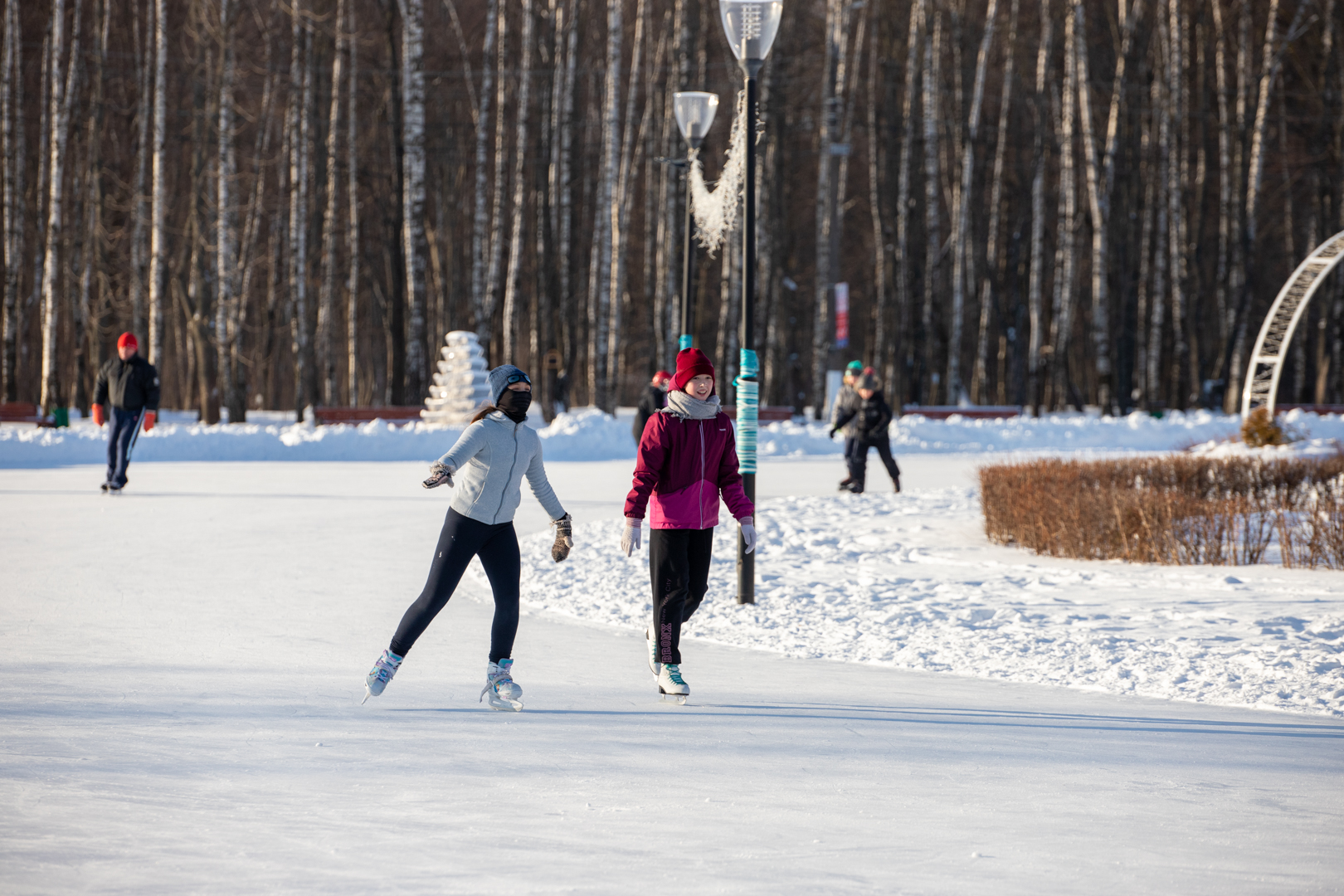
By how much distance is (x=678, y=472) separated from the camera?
671 cm

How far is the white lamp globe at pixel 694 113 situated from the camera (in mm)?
15961

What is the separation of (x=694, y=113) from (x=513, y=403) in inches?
404

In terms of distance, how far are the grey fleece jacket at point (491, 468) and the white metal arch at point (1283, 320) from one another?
21465mm

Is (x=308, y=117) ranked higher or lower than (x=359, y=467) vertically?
higher

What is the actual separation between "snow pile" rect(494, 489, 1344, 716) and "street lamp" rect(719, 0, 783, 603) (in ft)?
1.49

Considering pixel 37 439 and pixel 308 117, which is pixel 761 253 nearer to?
pixel 308 117

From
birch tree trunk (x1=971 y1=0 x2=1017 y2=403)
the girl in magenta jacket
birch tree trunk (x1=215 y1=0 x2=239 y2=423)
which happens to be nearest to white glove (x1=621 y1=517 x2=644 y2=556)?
the girl in magenta jacket

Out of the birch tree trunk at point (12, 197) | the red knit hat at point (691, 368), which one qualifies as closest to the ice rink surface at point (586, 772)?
the red knit hat at point (691, 368)

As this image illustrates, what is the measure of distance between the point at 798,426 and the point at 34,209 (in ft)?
87.2

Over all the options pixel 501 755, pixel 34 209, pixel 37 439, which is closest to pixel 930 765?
pixel 501 755

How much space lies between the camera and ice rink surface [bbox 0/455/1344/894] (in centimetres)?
426

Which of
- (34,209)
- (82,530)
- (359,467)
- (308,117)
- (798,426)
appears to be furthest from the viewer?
(34,209)

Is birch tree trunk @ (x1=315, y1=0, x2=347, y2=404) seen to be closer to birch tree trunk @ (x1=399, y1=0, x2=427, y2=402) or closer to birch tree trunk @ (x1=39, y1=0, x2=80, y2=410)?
birch tree trunk @ (x1=399, y1=0, x2=427, y2=402)

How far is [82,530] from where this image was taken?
13602 mm
